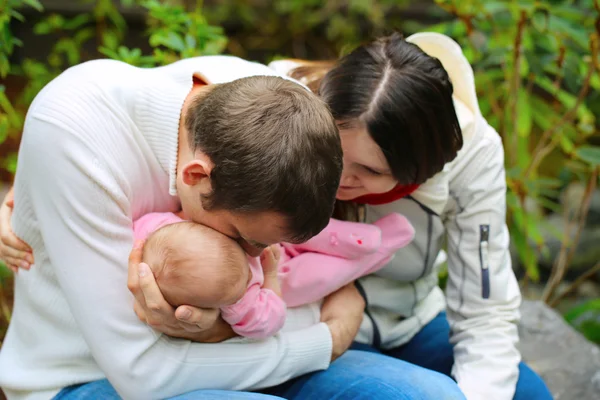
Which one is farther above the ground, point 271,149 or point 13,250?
point 271,149

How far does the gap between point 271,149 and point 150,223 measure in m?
0.37

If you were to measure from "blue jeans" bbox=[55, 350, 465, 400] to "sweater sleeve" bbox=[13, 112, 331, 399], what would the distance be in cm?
6

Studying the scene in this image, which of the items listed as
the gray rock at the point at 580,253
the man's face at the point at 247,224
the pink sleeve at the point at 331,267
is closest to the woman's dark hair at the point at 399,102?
the pink sleeve at the point at 331,267

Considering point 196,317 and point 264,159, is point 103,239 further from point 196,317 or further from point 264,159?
point 264,159

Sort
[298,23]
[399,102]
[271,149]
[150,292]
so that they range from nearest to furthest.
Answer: [271,149] → [150,292] → [399,102] → [298,23]

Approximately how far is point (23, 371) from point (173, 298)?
16.5 inches

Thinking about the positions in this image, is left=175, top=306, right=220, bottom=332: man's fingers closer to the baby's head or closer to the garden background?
the baby's head

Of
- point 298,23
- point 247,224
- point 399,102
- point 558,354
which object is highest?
point 399,102

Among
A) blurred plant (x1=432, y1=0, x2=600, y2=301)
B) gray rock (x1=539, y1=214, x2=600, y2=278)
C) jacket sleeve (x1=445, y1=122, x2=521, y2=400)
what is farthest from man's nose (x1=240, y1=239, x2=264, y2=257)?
gray rock (x1=539, y1=214, x2=600, y2=278)

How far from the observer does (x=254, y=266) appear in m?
1.52

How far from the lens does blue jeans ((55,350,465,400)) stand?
1.52 m

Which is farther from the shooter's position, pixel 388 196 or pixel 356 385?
pixel 388 196

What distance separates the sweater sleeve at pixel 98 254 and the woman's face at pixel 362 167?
46 centimetres

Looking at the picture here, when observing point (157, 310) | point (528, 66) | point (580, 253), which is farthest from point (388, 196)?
point (580, 253)
